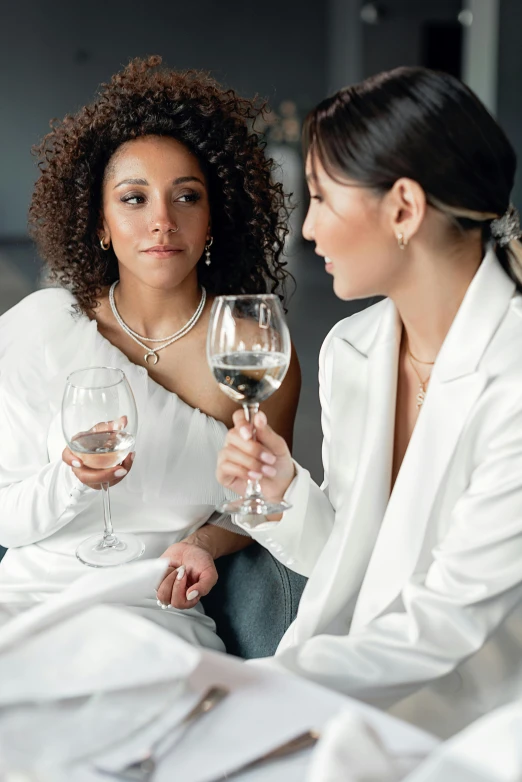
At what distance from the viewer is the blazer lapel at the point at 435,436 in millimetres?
1495

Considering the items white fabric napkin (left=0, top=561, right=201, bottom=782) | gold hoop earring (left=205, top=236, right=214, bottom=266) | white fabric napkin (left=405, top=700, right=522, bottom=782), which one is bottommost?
white fabric napkin (left=405, top=700, right=522, bottom=782)

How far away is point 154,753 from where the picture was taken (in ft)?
2.89

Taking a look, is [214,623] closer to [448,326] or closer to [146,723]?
[448,326]

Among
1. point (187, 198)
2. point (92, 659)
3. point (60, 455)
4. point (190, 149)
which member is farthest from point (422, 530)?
point (190, 149)

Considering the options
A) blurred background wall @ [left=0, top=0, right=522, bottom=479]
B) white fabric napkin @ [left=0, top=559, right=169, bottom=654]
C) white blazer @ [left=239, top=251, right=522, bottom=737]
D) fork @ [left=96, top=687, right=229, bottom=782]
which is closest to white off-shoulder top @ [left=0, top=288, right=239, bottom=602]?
white blazer @ [left=239, top=251, right=522, bottom=737]

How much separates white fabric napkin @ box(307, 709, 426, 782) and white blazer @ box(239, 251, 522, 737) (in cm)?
42

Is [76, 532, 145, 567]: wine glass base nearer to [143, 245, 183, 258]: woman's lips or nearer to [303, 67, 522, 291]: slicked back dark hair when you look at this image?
[143, 245, 183, 258]: woman's lips

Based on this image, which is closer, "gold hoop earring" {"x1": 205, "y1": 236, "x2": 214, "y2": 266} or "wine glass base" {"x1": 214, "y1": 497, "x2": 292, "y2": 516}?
"wine glass base" {"x1": 214, "y1": 497, "x2": 292, "y2": 516}

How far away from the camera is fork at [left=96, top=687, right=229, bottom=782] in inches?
33.8

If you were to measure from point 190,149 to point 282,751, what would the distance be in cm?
171

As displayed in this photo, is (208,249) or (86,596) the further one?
(208,249)

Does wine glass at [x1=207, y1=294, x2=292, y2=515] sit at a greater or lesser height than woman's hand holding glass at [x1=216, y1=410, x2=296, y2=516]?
greater

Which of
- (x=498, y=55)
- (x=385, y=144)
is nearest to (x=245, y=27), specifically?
(x=498, y=55)

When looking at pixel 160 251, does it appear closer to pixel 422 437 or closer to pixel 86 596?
pixel 422 437
